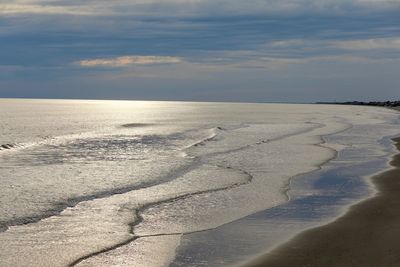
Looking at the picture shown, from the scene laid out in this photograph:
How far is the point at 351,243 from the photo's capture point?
38.8 ft

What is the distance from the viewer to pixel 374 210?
15.5 meters

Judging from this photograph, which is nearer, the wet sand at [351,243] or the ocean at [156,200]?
the wet sand at [351,243]

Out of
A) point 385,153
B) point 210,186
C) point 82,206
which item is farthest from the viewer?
point 385,153

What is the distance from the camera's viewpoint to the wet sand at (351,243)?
415 inches

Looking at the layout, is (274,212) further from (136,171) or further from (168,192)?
(136,171)

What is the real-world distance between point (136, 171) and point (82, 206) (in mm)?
8395

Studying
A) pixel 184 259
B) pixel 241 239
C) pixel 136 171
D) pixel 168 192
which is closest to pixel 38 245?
pixel 184 259

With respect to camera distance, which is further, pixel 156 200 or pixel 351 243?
pixel 156 200

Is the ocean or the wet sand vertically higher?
the wet sand

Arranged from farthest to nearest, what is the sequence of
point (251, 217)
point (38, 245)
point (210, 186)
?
point (210, 186) → point (251, 217) → point (38, 245)

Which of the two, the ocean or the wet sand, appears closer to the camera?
Answer: the wet sand

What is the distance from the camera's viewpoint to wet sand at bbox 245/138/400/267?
10.5m

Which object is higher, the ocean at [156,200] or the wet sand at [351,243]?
the wet sand at [351,243]

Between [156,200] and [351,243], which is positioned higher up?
[351,243]
